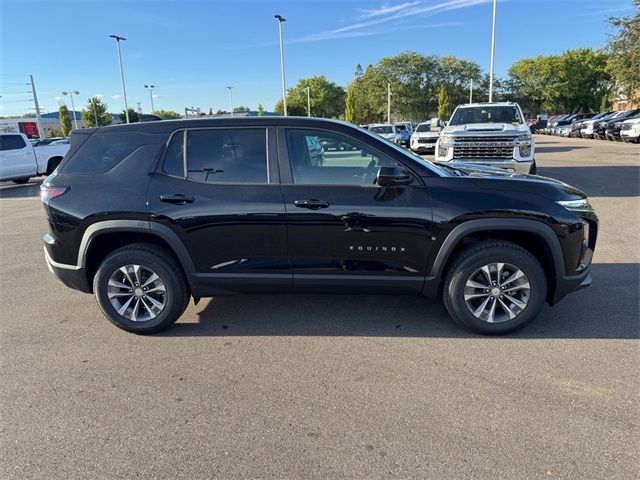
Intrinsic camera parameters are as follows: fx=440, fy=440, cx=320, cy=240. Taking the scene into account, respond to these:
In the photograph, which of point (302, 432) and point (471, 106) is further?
point (471, 106)

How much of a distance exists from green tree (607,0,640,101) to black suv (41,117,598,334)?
28773 millimetres

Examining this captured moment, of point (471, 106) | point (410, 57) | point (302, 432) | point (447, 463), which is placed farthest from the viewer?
point (410, 57)

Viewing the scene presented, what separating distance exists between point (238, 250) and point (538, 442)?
2.51 m

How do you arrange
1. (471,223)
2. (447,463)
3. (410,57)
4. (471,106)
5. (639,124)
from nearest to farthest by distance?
(447,463)
(471,223)
(471,106)
(639,124)
(410,57)

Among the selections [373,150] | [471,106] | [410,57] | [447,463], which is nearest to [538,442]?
[447,463]

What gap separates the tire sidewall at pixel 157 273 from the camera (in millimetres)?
3775

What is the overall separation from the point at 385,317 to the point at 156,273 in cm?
210

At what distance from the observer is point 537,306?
3604mm

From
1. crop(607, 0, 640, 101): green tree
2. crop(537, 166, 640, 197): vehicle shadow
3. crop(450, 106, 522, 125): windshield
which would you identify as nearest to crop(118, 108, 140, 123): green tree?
crop(450, 106, 522, 125): windshield

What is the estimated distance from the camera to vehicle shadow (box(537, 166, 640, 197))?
401 inches

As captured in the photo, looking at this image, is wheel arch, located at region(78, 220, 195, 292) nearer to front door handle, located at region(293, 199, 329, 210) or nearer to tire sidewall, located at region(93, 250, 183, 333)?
tire sidewall, located at region(93, 250, 183, 333)

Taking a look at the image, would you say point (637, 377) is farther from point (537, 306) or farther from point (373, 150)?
point (373, 150)

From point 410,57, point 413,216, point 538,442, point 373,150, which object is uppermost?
point 410,57

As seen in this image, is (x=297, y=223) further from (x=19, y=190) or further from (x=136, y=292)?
(x=19, y=190)
